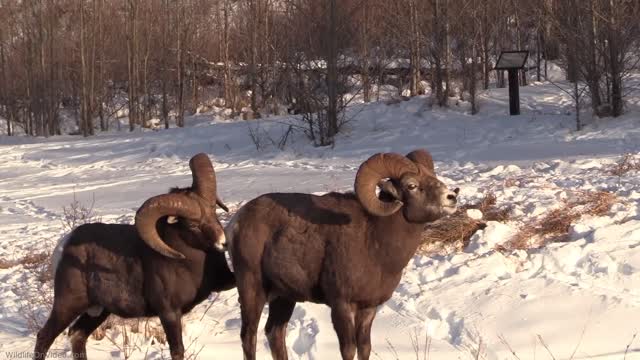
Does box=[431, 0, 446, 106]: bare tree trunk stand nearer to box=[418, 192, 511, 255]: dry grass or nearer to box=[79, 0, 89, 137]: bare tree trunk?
box=[418, 192, 511, 255]: dry grass

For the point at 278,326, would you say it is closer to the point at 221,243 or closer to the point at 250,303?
the point at 250,303

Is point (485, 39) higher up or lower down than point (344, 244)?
higher up

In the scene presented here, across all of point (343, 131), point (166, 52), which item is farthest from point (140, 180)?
point (166, 52)

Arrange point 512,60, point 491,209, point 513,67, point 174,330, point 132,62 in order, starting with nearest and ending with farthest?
point 174,330 → point 491,209 → point 513,67 → point 512,60 → point 132,62

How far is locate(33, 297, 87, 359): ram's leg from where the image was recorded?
7.32 meters

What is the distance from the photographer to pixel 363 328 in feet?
22.4

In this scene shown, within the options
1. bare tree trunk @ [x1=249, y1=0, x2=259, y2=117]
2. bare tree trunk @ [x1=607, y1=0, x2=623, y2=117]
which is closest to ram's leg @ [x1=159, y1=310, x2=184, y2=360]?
bare tree trunk @ [x1=607, y1=0, x2=623, y2=117]

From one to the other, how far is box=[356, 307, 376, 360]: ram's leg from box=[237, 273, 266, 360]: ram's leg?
74cm

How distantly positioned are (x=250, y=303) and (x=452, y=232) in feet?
15.9

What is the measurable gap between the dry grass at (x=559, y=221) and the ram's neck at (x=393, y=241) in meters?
4.22

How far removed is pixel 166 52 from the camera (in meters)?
46.3

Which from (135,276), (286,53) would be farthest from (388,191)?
(286,53)

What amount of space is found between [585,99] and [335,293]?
20.1m

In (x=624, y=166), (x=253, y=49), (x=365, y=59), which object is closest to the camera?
(x=624, y=166)
